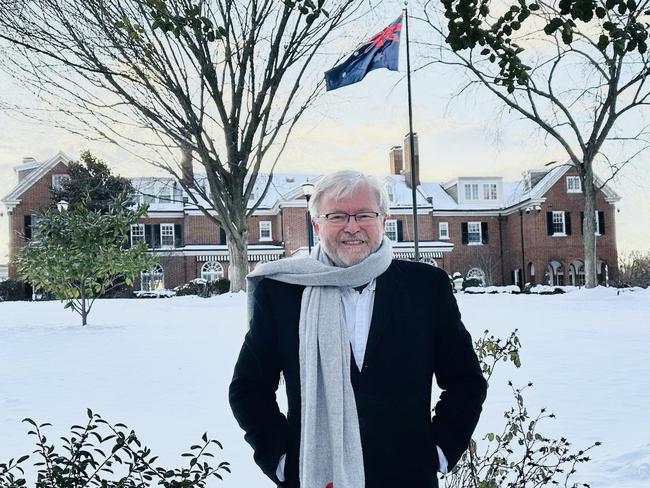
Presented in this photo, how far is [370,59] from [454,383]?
608 inches

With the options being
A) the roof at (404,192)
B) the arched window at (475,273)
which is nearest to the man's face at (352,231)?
the roof at (404,192)

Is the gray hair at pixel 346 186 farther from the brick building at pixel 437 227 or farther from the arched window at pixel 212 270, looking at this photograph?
the arched window at pixel 212 270

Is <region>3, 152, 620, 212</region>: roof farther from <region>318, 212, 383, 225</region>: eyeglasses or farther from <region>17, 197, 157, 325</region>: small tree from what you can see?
<region>318, 212, 383, 225</region>: eyeglasses

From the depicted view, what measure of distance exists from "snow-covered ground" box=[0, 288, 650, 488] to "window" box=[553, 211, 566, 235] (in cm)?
2883

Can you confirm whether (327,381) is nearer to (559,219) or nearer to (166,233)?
(166,233)

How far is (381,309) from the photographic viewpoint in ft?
7.70

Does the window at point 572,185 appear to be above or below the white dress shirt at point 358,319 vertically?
above

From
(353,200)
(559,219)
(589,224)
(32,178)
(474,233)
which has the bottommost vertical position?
(353,200)

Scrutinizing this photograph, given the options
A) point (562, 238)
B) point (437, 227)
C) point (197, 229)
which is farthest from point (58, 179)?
point (562, 238)

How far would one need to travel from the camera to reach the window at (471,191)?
45844 millimetres

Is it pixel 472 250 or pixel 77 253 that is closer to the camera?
pixel 77 253

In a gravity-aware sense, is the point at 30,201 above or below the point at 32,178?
below

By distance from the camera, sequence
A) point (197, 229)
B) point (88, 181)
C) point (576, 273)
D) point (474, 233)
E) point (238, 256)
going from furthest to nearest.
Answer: point (474, 233) → point (576, 273) → point (197, 229) → point (88, 181) → point (238, 256)

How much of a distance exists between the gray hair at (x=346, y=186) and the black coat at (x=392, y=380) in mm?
266
